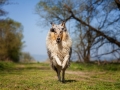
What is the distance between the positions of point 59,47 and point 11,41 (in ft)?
114

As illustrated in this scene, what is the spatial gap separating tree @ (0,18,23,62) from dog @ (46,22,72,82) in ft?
105

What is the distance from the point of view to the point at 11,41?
43094 mm

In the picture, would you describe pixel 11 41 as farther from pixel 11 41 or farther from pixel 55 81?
pixel 55 81

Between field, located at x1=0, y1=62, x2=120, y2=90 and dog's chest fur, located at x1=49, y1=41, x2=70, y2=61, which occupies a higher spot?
dog's chest fur, located at x1=49, y1=41, x2=70, y2=61

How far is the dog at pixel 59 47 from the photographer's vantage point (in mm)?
9188

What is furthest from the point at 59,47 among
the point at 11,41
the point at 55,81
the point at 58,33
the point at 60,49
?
the point at 11,41

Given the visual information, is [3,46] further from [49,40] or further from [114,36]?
[49,40]

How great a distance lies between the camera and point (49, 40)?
945 centimetres

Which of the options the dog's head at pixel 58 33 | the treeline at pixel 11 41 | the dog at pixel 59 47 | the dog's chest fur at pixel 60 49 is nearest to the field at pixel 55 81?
the dog at pixel 59 47

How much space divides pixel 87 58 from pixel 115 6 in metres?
7.24

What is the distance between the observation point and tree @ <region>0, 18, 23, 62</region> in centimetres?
4143

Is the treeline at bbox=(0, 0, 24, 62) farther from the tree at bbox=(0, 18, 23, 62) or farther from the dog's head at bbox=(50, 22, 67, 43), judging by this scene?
the dog's head at bbox=(50, 22, 67, 43)

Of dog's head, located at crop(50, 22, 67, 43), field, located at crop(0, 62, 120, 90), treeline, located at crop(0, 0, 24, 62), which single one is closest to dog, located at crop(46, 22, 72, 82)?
dog's head, located at crop(50, 22, 67, 43)

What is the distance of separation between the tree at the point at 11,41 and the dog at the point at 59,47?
32.0 metres
